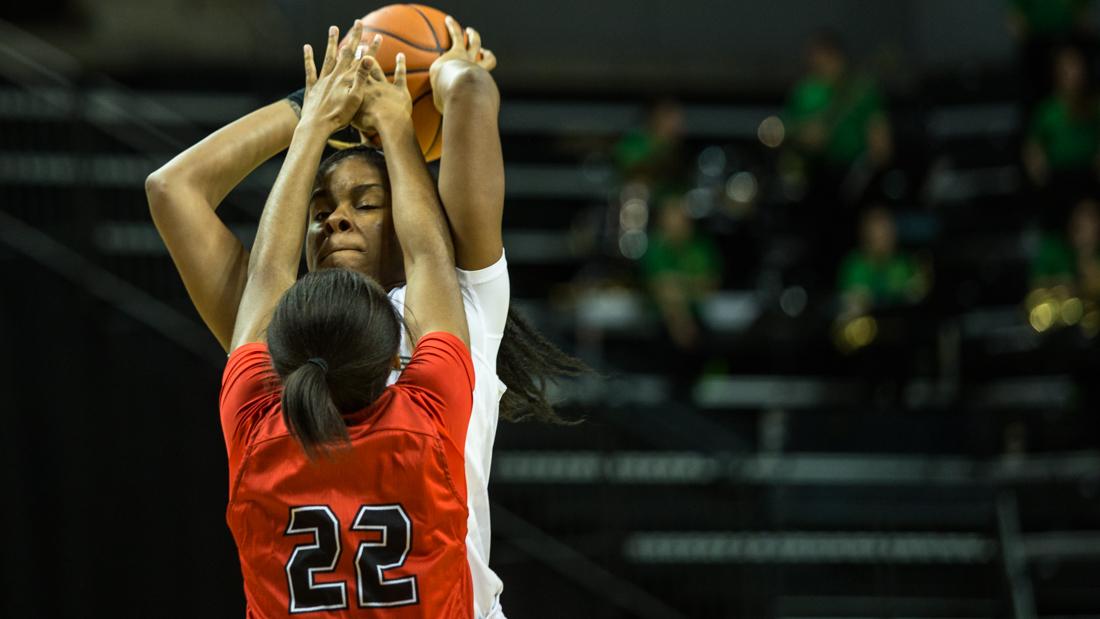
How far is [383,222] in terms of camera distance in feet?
8.56

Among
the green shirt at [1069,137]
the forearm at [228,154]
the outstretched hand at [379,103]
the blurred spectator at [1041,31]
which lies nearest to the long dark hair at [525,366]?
the outstretched hand at [379,103]

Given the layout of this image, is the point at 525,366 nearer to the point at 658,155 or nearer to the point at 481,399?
the point at 481,399

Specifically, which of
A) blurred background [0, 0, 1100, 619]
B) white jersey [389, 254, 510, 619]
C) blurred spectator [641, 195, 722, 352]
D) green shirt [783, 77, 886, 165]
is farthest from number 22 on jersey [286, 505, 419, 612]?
green shirt [783, 77, 886, 165]

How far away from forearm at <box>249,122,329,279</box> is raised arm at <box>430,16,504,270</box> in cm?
26

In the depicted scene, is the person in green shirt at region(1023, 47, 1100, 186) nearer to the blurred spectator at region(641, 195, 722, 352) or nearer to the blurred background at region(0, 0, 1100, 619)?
the blurred background at region(0, 0, 1100, 619)

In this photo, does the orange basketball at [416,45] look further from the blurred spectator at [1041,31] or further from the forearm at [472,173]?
the blurred spectator at [1041,31]

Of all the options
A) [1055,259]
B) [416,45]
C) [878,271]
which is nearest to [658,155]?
[878,271]

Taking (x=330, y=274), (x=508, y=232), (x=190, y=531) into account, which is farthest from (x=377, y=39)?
(x=508, y=232)

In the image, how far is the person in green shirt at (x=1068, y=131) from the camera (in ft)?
28.2

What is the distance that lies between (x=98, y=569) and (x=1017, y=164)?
6437 mm

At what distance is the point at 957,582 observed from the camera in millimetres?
6242

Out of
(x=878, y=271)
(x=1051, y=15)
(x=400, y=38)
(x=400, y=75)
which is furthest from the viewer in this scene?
(x=1051, y=15)

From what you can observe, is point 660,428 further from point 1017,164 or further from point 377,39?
point 377,39

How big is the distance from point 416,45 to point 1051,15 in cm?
734
